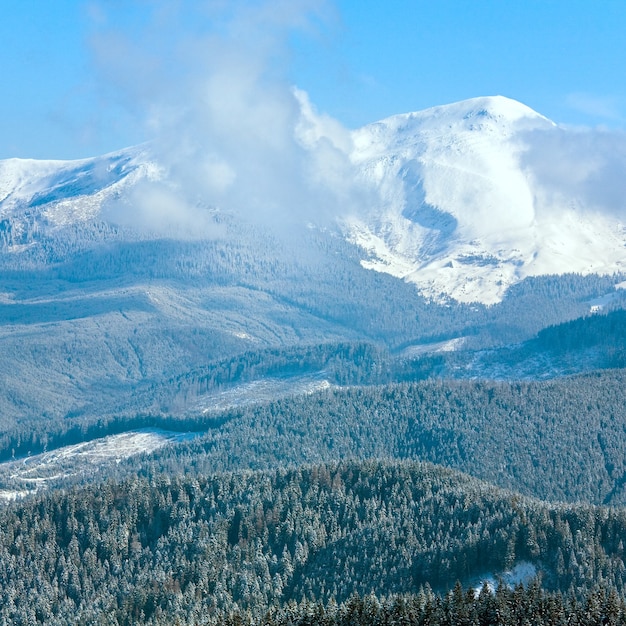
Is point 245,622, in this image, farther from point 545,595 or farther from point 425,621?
point 545,595

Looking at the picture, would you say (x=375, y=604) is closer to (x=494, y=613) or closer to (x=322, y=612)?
(x=322, y=612)

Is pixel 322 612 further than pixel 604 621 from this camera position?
Yes

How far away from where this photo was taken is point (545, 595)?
621 ft

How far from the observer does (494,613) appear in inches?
6983

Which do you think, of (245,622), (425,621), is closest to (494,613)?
(425,621)

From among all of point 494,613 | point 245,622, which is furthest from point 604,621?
point 245,622

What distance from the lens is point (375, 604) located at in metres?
189

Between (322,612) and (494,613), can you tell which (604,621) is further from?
(322,612)

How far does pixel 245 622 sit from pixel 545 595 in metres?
46.5

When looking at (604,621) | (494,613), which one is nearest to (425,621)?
(494,613)

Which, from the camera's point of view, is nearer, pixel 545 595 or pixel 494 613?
pixel 494 613

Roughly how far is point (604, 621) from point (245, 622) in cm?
5629

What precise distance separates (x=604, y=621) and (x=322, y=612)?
42140 millimetres

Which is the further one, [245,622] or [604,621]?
[245,622]
